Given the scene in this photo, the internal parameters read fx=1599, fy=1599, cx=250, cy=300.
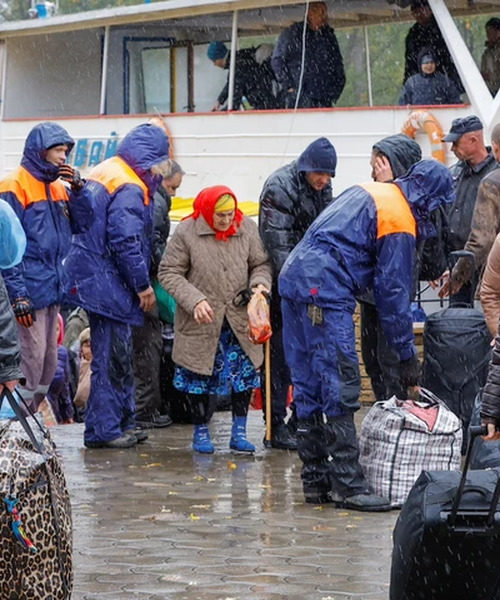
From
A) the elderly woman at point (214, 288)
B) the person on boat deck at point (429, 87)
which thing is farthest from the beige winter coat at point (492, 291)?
the person on boat deck at point (429, 87)

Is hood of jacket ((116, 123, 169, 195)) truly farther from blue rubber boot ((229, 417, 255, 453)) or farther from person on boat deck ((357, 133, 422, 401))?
blue rubber boot ((229, 417, 255, 453))

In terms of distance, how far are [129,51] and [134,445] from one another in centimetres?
1269

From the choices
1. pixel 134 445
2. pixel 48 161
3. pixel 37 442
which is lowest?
pixel 134 445

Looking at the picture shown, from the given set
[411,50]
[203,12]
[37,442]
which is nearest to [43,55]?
[203,12]

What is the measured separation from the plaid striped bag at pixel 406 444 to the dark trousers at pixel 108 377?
2.45 meters

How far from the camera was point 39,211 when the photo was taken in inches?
384

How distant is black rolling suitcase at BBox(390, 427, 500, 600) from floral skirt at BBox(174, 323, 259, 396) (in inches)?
179

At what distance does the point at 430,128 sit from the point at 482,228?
6036mm

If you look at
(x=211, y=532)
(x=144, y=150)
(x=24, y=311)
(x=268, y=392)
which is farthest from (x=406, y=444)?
(x=144, y=150)

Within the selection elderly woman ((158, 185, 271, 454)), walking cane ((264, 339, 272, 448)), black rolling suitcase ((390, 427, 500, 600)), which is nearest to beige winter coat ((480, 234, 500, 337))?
elderly woman ((158, 185, 271, 454))

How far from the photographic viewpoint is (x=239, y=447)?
1034cm

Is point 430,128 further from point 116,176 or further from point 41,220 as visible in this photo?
point 41,220

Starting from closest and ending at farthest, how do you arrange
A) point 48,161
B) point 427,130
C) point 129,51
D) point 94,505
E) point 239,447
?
point 94,505, point 48,161, point 239,447, point 427,130, point 129,51

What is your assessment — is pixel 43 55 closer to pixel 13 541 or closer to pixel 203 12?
pixel 203 12
